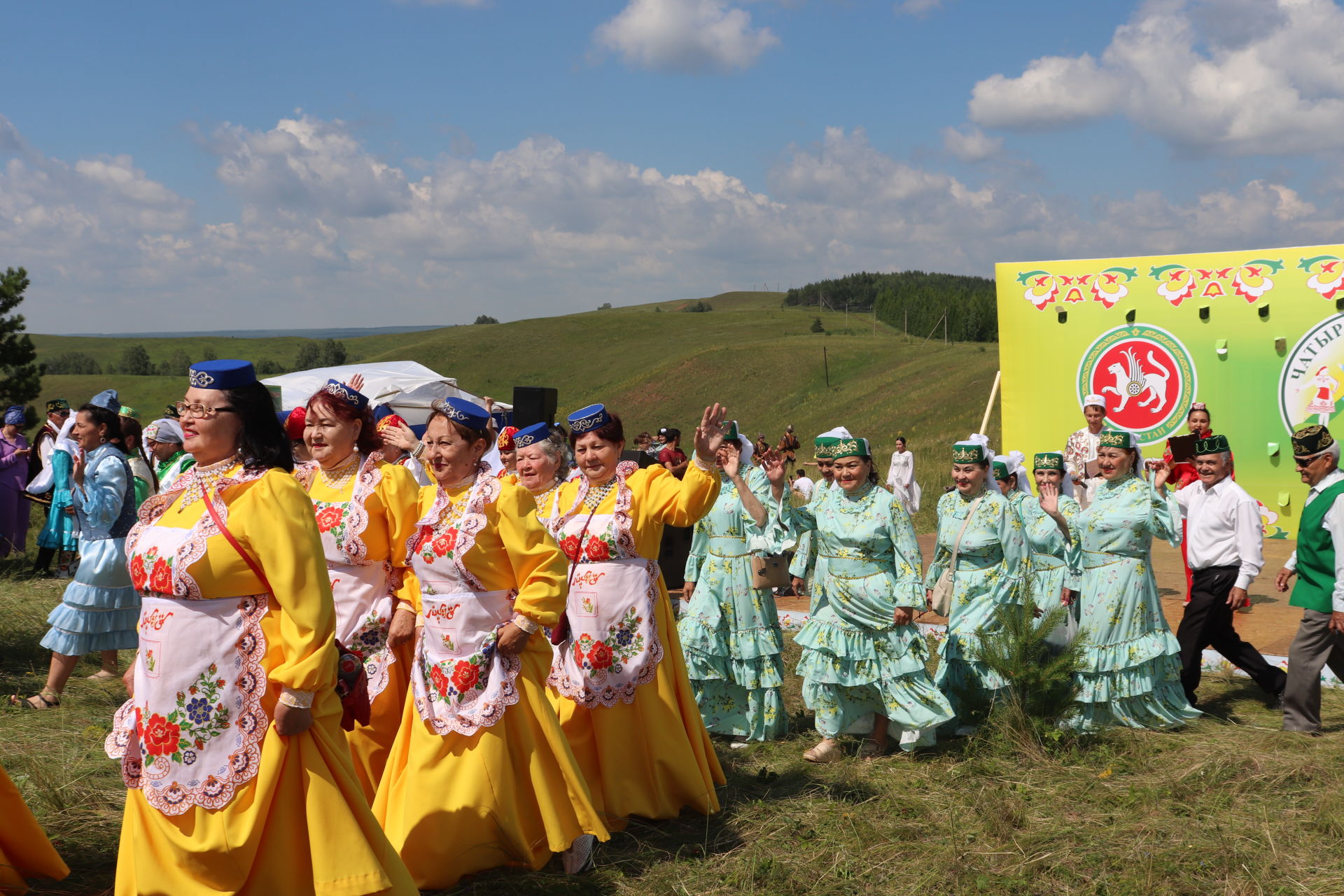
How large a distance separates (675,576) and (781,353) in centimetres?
5166

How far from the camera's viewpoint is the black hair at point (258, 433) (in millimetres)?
3246

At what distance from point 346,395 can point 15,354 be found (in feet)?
111

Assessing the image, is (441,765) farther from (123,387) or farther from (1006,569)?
(123,387)

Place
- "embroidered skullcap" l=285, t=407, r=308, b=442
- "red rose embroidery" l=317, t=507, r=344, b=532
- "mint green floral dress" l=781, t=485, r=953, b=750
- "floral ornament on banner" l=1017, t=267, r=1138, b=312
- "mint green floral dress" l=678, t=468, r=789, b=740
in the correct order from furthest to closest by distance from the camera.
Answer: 1. "floral ornament on banner" l=1017, t=267, r=1138, b=312
2. "mint green floral dress" l=678, t=468, r=789, b=740
3. "mint green floral dress" l=781, t=485, r=953, b=750
4. "embroidered skullcap" l=285, t=407, r=308, b=442
5. "red rose embroidery" l=317, t=507, r=344, b=532

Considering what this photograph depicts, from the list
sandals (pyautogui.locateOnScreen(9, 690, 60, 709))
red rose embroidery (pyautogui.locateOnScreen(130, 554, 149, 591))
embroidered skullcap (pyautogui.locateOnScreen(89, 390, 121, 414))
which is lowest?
sandals (pyautogui.locateOnScreen(9, 690, 60, 709))

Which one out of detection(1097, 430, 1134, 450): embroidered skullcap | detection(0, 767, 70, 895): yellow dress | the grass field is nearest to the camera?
detection(0, 767, 70, 895): yellow dress

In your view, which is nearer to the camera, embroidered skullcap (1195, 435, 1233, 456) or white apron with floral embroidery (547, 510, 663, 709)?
white apron with floral embroidery (547, 510, 663, 709)

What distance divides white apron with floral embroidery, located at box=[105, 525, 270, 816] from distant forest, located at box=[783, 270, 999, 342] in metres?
29.8

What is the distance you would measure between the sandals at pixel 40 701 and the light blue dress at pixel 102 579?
1.04 ft

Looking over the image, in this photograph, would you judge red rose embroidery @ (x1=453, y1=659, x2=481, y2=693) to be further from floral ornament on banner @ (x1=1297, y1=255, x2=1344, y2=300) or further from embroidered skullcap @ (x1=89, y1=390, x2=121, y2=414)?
floral ornament on banner @ (x1=1297, y1=255, x2=1344, y2=300)

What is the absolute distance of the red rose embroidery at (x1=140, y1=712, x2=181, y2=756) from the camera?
3.09 meters

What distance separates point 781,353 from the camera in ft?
209

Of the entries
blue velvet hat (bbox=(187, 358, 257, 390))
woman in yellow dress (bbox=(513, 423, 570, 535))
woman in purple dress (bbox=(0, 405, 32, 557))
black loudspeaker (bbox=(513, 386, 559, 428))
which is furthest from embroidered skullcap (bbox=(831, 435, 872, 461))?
A: woman in purple dress (bbox=(0, 405, 32, 557))

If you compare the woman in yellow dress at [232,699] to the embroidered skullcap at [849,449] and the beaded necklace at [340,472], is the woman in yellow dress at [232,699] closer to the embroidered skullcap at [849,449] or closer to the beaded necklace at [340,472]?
the beaded necklace at [340,472]
